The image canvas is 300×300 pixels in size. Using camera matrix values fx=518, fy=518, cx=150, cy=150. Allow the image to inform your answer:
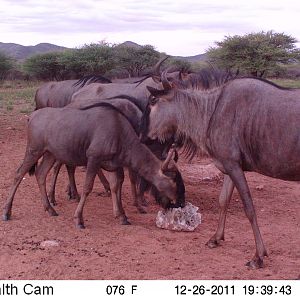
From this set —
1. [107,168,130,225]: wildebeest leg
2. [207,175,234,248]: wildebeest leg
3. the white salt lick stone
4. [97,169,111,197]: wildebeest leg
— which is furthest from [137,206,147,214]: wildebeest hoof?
[207,175,234,248]: wildebeest leg

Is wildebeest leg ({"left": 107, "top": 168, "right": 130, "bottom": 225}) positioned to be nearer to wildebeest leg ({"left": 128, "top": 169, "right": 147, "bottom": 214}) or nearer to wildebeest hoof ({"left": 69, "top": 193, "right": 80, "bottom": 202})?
wildebeest leg ({"left": 128, "top": 169, "right": 147, "bottom": 214})

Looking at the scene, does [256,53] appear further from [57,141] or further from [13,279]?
[13,279]

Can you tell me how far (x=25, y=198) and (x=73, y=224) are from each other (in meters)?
1.54

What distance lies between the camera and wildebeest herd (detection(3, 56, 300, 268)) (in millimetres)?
5496

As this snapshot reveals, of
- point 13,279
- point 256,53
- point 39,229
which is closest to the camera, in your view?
point 13,279

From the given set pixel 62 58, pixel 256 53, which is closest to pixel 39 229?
pixel 256 53

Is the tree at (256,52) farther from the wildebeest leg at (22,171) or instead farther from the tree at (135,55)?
the wildebeest leg at (22,171)

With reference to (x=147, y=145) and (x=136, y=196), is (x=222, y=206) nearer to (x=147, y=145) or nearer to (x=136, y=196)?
(x=147, y=145)

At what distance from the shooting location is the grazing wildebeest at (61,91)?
11055 millimetres

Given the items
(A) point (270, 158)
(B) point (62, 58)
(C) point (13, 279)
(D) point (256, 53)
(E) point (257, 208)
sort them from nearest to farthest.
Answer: (C) point (13, 279) < (A) point (270, 158) < (E) point (257, 208) < (D) point (256, 53) < (B) point (62, 58)

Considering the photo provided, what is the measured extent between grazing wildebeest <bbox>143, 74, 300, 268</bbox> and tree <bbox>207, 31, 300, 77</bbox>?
2600cm

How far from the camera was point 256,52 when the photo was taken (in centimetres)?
3259

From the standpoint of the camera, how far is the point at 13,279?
5160 mm

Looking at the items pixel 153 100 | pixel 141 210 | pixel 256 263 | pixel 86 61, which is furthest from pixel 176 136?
pixel 86 61
